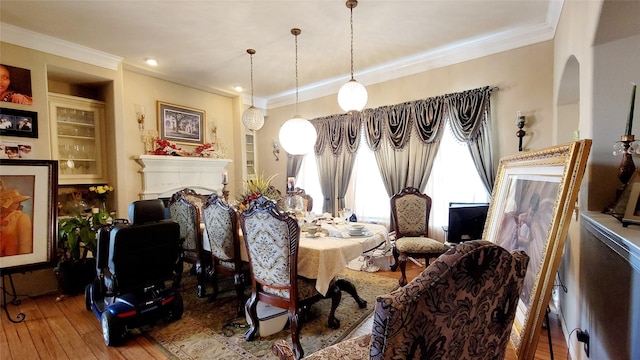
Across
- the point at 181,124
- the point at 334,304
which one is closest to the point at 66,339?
the point at 334,304

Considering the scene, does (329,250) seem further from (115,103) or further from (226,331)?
→ (115,103)

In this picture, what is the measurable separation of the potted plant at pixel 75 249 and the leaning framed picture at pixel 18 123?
3.40ft

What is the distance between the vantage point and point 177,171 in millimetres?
4441

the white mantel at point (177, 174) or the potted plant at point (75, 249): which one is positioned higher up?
the white mantel at point (177, 174)

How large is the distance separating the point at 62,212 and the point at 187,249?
206cm

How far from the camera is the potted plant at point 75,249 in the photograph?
2.95m

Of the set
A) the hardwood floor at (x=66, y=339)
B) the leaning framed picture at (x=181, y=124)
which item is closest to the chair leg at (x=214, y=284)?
the hardwood floor at (x=66, y=339)

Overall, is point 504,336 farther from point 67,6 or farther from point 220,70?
point 220,70

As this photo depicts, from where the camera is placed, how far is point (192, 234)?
2965 mm

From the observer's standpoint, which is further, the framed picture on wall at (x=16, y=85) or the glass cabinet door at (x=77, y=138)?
the glass cabinet door at (x=77, y=138)

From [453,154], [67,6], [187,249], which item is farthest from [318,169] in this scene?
[67,6]

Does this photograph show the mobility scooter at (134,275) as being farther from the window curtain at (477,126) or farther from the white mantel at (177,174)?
the window curtain at (477,126)

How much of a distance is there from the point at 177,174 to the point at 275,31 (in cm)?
278

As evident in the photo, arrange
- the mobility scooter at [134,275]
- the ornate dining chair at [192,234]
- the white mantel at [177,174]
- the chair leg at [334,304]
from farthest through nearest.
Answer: the white mantel at [177,174]
the ornate dining chair at [192,234]
the chair leg at [334,304]
the mobility scooter at [134,275]
